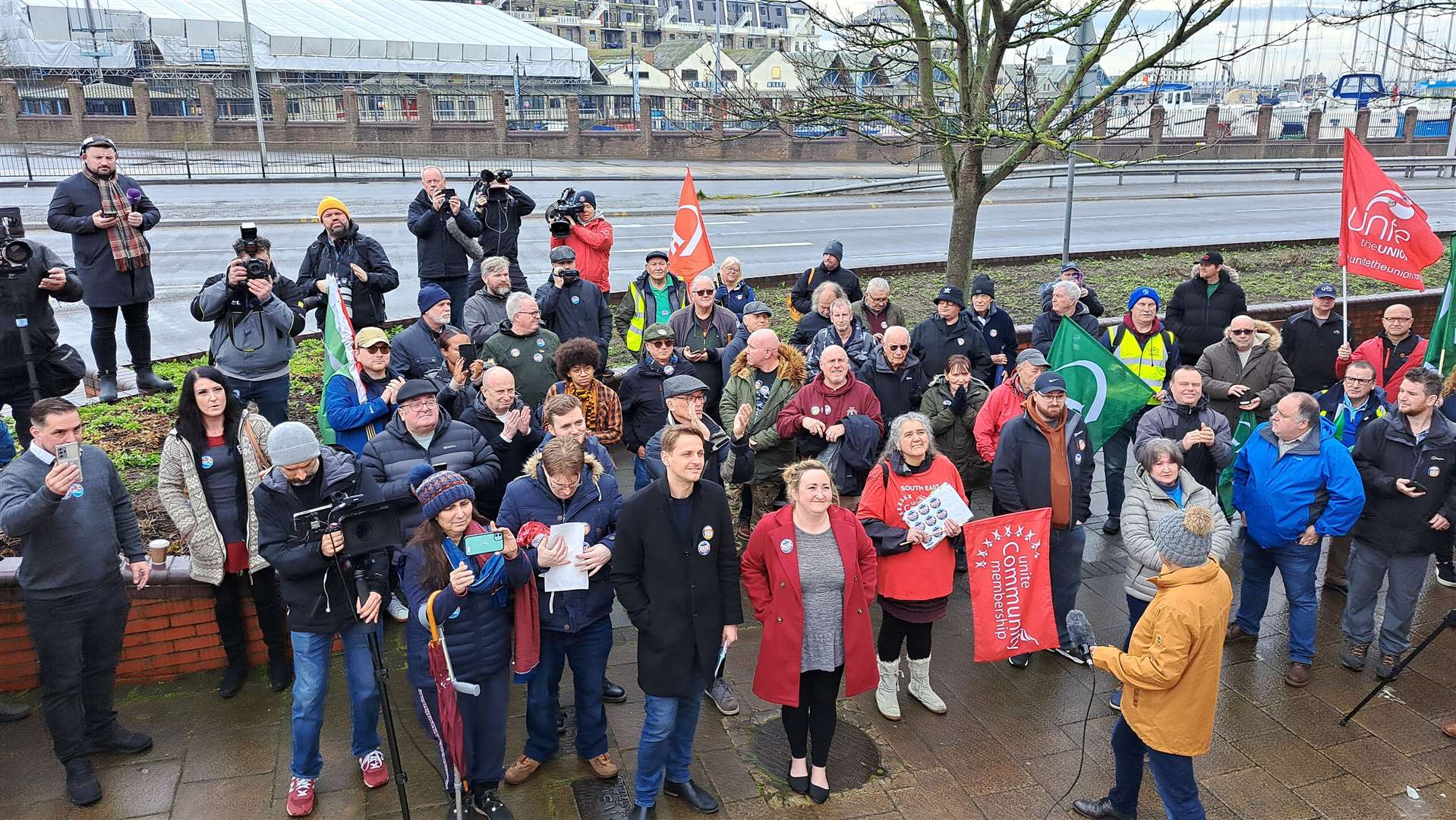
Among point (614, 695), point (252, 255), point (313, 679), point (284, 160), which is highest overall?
point (284, 160)

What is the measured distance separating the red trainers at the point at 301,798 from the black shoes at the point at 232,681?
120 cm

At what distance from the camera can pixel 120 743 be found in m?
5.37

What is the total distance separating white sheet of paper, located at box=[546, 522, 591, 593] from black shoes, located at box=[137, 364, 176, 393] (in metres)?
6.26

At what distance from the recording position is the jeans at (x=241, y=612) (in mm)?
5879

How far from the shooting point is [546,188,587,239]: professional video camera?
10141 mm

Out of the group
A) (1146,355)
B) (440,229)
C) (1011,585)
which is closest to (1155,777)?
(1011,585)

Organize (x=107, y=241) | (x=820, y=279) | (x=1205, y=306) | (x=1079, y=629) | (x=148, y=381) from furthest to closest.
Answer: (x=820, y=279) → (x=1205, y=306) → (x=148, y=381) → (x=107, y=241) → (x=1079, y=629)

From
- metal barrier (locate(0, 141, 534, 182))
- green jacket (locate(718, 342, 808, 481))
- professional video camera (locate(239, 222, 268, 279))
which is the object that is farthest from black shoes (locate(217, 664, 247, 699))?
metal barrier (locate(0, 141, 534, 182))

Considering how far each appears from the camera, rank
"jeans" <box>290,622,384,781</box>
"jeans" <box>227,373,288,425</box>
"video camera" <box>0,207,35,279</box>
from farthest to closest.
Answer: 1. "jeans" <box>227,373,288,425</box>
2. "video camera" <box>0,207,35,279</box>
3. "jeans" <box>290,622,384,781</box>

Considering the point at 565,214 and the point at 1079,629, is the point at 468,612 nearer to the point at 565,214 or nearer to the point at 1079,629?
the point at 1079,629

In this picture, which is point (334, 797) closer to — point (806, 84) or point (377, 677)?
point (377, 677)

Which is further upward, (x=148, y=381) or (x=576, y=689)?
(x=148, y=381)

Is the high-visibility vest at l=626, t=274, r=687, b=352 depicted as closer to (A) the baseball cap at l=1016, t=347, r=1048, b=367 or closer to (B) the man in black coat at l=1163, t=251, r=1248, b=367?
(A) the baseball cap at l=1016, t=347, r=1048, b=367

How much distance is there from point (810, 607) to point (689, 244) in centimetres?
567
